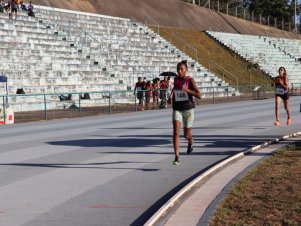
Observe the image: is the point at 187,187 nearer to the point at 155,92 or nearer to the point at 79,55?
the point at 155,92

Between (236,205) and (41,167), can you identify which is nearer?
(236,205)

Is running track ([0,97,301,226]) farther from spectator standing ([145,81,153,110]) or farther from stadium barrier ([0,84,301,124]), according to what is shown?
spectator standing ([145,81,153,110])

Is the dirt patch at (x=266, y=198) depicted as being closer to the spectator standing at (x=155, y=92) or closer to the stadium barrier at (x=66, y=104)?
the stadium barrier at (x=66, y=104)

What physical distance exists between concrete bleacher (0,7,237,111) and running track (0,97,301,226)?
1347 centimetres

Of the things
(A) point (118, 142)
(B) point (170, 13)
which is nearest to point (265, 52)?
(B) point (170, 13)

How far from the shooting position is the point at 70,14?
153ft

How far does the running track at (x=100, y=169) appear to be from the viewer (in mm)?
7457

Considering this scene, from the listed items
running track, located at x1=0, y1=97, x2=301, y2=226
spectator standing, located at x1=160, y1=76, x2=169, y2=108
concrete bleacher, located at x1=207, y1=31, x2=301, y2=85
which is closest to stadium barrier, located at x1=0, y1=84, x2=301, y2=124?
spectator standing, located at x1=160, y1=76, x2=169, y2=108

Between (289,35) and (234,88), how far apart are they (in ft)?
165

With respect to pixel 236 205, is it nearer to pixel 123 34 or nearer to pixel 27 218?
pixel 27 218

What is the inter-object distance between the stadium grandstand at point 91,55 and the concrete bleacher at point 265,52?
154 mm

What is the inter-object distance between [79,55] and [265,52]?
34.5 metres

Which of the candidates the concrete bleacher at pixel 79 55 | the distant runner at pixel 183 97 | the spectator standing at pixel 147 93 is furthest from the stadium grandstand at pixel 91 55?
the distant runner at pixel 183 97

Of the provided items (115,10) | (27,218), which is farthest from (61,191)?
(115,10)
